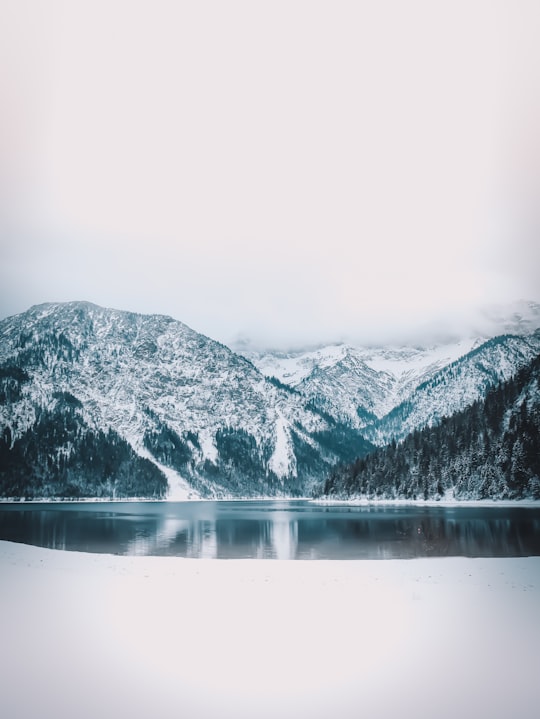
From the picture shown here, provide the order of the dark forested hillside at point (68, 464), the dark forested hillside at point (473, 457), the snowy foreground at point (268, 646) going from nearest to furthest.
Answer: the snowy foreground at point (268, 646) → the dark forested hillside at point (473, 457) → the dark forested hillside at point (68, 464)

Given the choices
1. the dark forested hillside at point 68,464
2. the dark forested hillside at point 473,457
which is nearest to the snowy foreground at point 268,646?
the dark forested hillside at point 473,457

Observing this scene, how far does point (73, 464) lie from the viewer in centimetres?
17638

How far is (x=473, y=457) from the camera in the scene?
97812mm

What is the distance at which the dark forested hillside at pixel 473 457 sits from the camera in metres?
87.8

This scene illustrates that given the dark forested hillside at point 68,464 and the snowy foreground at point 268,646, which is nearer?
the snowy foreground at point 268,646

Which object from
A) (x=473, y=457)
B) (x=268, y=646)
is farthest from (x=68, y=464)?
(x=268, y=646)

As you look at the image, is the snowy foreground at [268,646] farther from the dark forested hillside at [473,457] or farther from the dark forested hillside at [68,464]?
the dark forested hillside at [68,464]

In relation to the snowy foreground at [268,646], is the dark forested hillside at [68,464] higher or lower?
lower

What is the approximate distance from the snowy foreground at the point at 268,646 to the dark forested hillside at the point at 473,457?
74156mm

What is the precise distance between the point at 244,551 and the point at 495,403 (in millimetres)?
85930

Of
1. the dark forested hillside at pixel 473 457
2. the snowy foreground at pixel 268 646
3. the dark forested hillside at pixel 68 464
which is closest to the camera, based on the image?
the snowy foreground at pixel 268 646

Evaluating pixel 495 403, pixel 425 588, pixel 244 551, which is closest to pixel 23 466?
pixel 495 403

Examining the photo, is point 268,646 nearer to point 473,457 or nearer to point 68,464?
point 473,457

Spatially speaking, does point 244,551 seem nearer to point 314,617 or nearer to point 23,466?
point 314,617
